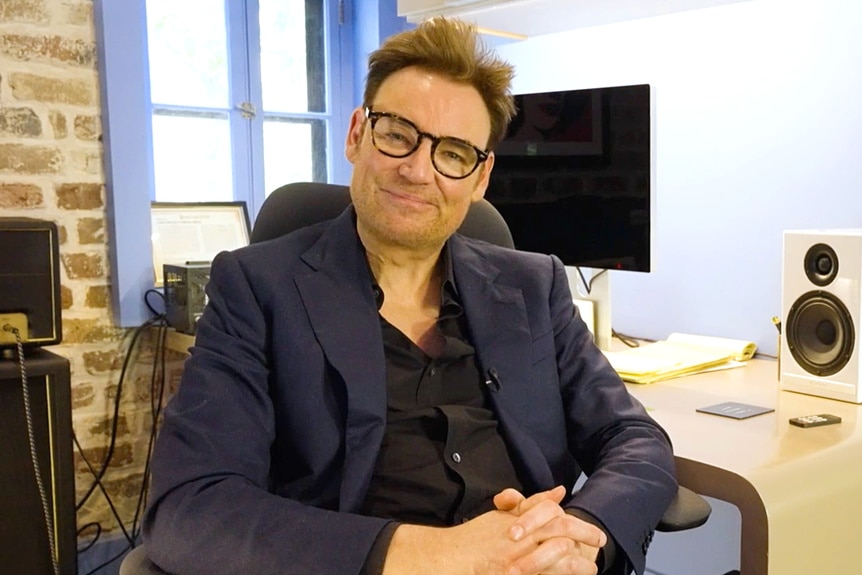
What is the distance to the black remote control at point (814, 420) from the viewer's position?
1.45m

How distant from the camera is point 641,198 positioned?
74.7 inches

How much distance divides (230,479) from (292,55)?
2103mm

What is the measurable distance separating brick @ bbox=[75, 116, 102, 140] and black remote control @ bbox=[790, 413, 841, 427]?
1818 millimetres

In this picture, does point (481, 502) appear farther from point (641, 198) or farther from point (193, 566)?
point (641, 198)

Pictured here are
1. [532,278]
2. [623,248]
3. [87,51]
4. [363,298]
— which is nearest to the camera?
[363,298]

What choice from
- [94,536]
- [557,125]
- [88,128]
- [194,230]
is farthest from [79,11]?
[94,536]

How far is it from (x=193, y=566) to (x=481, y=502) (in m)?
0.44

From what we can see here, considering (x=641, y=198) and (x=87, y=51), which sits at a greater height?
(x=87, y=51)

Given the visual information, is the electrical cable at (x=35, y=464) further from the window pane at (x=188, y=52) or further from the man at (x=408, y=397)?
the window pane at (x=188, y=52)

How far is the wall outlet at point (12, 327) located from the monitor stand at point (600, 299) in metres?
1.27

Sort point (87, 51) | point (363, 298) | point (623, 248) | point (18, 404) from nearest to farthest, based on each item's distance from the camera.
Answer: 1. point (363, 298)
2. point (18, 404)
3. point (623, 248)
4. point (87, 51)

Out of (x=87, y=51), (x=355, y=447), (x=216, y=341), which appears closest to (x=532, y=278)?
(x=355, y=447)

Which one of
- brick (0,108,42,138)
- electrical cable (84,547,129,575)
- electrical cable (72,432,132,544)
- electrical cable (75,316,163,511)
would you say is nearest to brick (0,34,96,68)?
brick (0,108,42,138)

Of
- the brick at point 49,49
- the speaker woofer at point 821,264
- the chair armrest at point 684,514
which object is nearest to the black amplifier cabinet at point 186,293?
the brick at point 49,49
